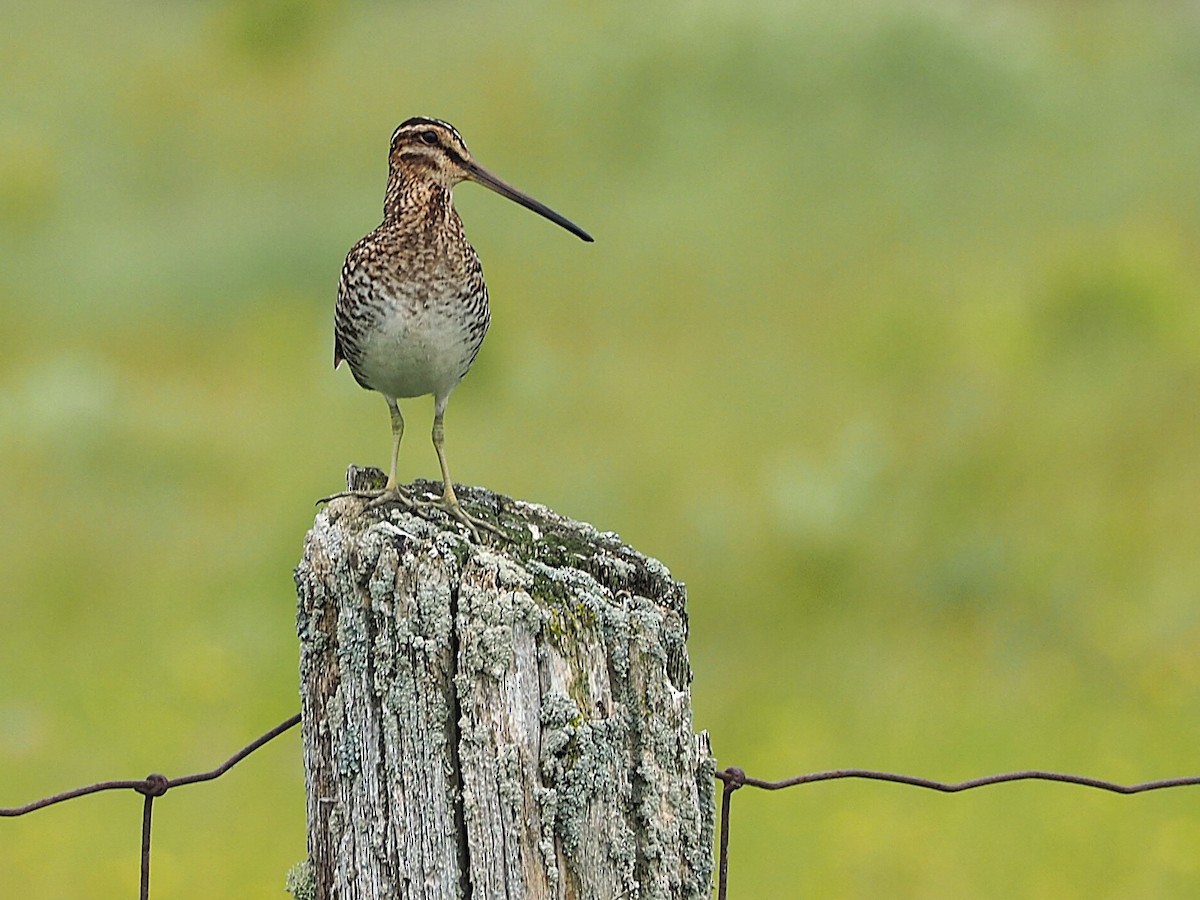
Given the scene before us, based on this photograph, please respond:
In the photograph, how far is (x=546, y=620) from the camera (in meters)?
2.46

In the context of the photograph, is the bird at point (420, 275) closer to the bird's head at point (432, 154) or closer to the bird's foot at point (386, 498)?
the bird's head at point (432, 154)

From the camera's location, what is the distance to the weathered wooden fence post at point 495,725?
2453mm

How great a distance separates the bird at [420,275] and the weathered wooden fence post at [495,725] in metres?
1.24

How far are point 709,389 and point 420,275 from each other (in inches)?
272

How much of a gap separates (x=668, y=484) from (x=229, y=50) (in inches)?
355

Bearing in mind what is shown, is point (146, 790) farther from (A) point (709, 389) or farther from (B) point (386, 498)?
(A) point (709, 389)

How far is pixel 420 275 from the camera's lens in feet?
12.4

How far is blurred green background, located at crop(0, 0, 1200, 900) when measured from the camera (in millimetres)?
7164

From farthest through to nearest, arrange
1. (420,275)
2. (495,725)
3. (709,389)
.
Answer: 1. (709,389)
2. (420,275)
3. (495,725)

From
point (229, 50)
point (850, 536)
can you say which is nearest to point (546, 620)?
point (850, 536)

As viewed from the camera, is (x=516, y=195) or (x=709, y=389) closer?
(x=516, y=195)

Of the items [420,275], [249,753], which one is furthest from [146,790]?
[420,275]

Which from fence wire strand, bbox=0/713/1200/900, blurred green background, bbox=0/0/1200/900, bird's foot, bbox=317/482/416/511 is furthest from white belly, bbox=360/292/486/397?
blurred green background, bbox=0/0/1200/900

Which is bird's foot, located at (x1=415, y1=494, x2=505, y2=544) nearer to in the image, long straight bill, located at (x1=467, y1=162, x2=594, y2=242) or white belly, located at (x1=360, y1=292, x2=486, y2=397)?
white belly, located at (x1=360, y1=292, x2=486, y2=397)
